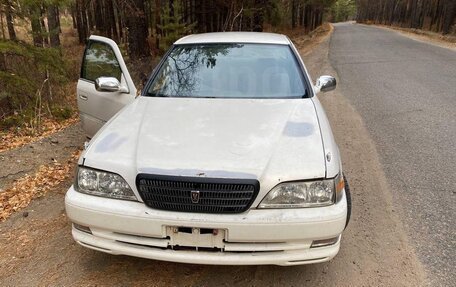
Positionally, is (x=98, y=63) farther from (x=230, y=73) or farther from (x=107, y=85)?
(x=230, y=73)

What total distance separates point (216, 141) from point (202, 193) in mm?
458

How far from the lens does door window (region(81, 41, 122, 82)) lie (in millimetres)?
4641

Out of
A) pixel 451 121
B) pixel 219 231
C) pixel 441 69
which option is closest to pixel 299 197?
pixel 219 231

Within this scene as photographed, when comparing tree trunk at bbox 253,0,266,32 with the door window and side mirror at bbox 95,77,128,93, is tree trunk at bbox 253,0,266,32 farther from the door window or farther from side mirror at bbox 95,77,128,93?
side mirror at bbox 95,77,128,93

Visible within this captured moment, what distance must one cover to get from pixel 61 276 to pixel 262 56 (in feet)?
9.30

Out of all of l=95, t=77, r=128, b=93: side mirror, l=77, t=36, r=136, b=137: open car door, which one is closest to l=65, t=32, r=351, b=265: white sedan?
l=95, t=77, r=128, b=93: side mirror

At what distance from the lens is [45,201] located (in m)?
4.13

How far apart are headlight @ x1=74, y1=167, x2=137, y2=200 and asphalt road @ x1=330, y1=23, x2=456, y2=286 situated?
2324mm

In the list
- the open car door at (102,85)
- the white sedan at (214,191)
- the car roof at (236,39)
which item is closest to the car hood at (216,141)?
the white sedan at (214,191)

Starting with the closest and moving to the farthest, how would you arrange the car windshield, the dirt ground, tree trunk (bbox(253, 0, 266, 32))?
the dirt ground, the car windshield, tree trunk (bbox(253, 0, 266, 32))

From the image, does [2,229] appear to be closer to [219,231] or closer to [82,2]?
[219,231]

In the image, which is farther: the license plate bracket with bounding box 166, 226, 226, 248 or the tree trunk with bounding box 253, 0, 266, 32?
the tree trunk with bounding box 253, 0, 266, 32

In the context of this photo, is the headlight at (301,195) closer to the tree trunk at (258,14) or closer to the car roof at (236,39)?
the car roof at (236,39)

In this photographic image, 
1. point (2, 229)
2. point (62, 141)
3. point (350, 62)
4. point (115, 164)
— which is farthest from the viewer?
point (350, 62)
